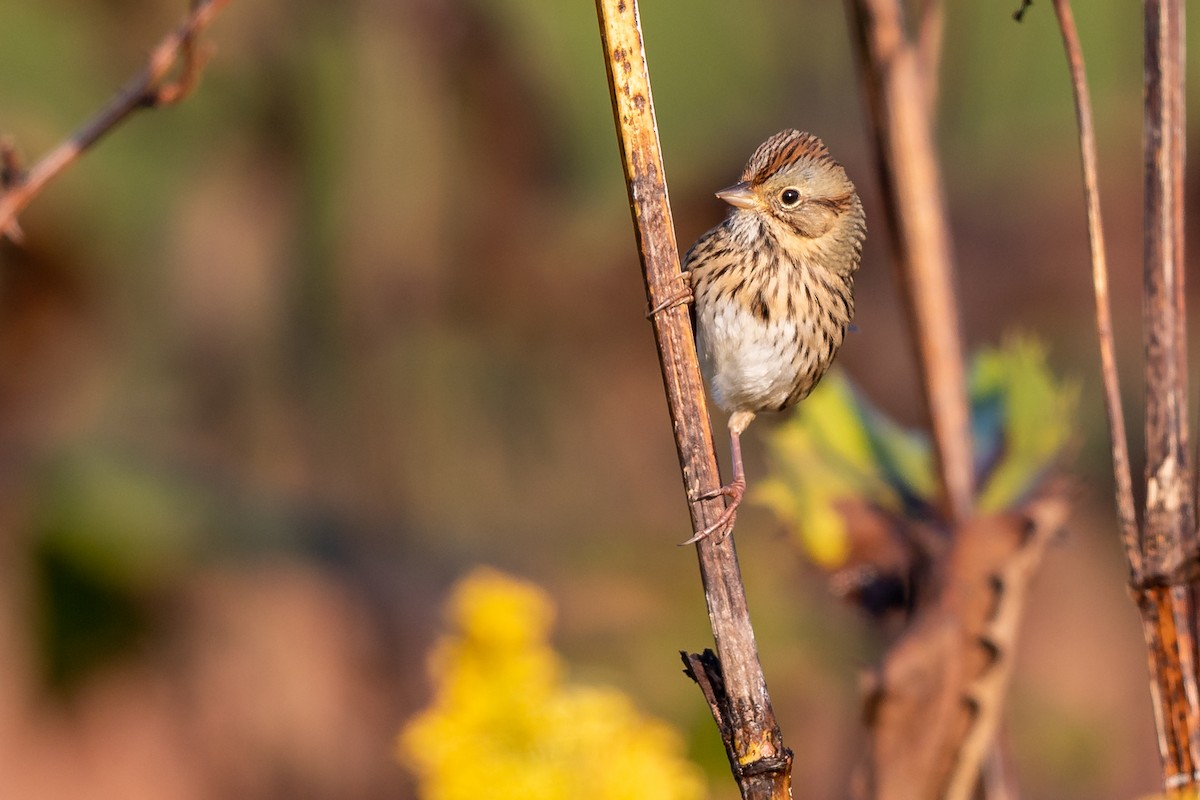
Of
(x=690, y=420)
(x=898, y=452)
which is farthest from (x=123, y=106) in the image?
(x=898, y=452)

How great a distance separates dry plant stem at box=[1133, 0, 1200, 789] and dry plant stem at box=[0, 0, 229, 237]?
728 millimetres

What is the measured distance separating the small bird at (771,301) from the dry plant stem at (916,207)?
21 cm

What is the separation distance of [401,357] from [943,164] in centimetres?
159

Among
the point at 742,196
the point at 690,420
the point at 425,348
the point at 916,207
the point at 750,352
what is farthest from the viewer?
the point at 425,348

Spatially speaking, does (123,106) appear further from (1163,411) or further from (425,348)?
(425,348)

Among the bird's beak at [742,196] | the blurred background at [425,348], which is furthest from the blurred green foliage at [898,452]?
the blurred background at [425,348]

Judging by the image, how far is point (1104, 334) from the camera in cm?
104

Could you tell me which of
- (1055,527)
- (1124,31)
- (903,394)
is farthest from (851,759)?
(1124,31)

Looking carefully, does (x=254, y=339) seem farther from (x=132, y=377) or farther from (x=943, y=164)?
(x=943, y=164)

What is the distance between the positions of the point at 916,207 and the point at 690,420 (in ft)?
1.44

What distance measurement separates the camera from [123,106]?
1.03 m

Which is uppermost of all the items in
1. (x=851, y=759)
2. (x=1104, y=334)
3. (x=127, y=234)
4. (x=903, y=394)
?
(x=127, y=234)

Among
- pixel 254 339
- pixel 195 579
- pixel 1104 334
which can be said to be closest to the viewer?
pixel 1104 334

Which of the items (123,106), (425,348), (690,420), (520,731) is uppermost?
(425,348)
